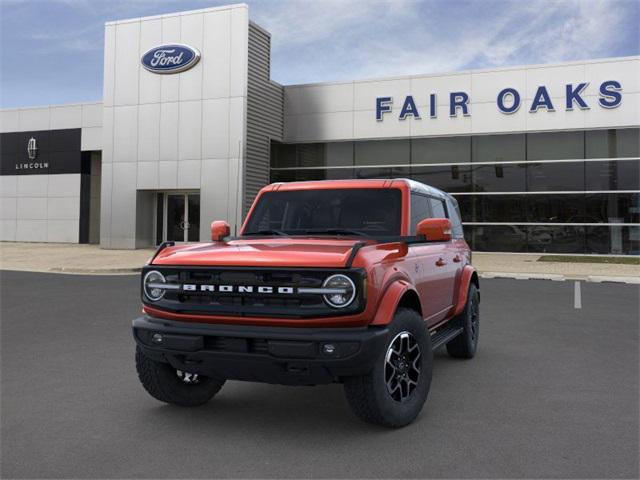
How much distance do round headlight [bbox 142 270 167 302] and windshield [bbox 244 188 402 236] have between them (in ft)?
4.17

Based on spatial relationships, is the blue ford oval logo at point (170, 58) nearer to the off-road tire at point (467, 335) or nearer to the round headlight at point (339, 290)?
the off-road tire at point (467, 335)

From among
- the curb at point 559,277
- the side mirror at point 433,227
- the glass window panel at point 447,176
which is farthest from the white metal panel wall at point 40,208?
the side mirror at point 433,227

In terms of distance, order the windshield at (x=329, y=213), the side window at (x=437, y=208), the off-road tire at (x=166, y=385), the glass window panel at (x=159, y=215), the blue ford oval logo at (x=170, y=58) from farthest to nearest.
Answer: the glass window panel at (x=159, y=215) → the blue ford oval logo at (x=170, y=58) → the side window at (x=437, y=208) → the windshield at (x=329, y=213) → the off-road tire at (x=166, y=385)

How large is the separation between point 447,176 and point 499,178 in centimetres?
206

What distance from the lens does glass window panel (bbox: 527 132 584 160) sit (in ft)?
73.7

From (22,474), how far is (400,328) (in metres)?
2.42

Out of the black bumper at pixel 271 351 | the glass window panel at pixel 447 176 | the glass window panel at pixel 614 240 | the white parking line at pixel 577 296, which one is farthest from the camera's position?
the glass window panel at pixel 447 176

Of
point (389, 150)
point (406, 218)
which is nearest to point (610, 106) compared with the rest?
point (389, 150)

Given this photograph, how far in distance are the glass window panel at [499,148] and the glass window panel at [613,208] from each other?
10.2 feet

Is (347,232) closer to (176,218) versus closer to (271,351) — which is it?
(271,351)

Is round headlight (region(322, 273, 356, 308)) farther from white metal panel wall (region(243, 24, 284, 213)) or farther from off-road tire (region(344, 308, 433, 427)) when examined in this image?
white metal panel wall (region(243, 24, 284, 213))

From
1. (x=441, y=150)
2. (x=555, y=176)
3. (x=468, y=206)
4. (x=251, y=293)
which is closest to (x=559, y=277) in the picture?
(x=555, y=176)

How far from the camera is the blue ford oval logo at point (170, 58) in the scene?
79.2 feet

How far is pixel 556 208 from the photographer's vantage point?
22688 mm
